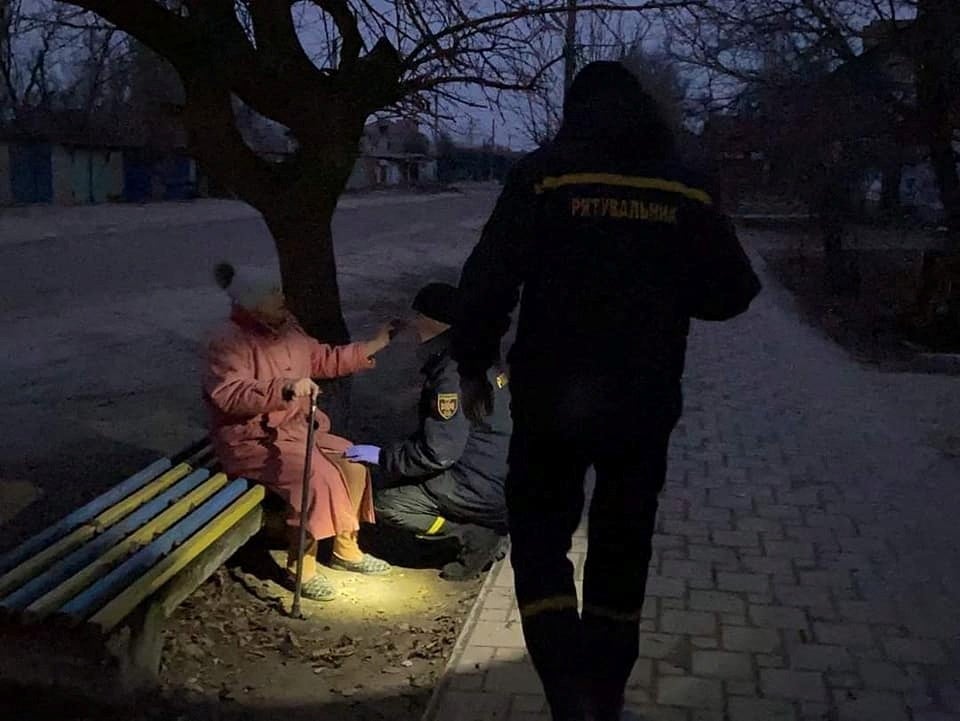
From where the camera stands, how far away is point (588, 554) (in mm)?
3213

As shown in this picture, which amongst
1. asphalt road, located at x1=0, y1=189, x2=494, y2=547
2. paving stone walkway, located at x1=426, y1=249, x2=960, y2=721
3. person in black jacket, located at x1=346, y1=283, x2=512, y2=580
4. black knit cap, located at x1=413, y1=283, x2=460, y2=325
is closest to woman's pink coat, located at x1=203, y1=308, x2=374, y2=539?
person in black jacket, located at x1=346, y1=283, x2=512, y2=580

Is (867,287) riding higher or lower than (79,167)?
higher

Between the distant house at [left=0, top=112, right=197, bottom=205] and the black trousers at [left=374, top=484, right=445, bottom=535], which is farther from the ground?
the black trousers at [left=374, top=484, right=445, bottom=535]

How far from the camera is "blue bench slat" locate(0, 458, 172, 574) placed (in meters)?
4.02

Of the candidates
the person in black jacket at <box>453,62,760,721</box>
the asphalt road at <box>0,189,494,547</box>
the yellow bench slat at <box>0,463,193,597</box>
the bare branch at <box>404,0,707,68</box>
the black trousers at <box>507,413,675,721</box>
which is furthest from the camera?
the asphalt road at <box>0,189,494,547</box>

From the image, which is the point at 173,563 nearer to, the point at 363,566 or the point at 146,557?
the point at 146,557

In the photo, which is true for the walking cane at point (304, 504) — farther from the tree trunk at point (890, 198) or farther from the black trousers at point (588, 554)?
the tree trunk at point (890, 198)

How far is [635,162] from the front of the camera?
2977 millimetres

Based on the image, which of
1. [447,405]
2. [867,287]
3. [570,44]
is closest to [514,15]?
[570,44]

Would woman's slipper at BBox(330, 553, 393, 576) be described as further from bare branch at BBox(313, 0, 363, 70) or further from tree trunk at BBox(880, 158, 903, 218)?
→ tree trunk at BBox(880, 158, 903, 218)

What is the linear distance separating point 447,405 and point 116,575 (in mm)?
1591

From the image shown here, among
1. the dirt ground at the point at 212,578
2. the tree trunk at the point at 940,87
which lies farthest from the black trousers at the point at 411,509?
the tree trunk at the point at 940,87

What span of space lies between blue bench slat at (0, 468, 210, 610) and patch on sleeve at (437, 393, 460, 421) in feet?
3.42

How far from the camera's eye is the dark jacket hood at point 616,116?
2.98m
